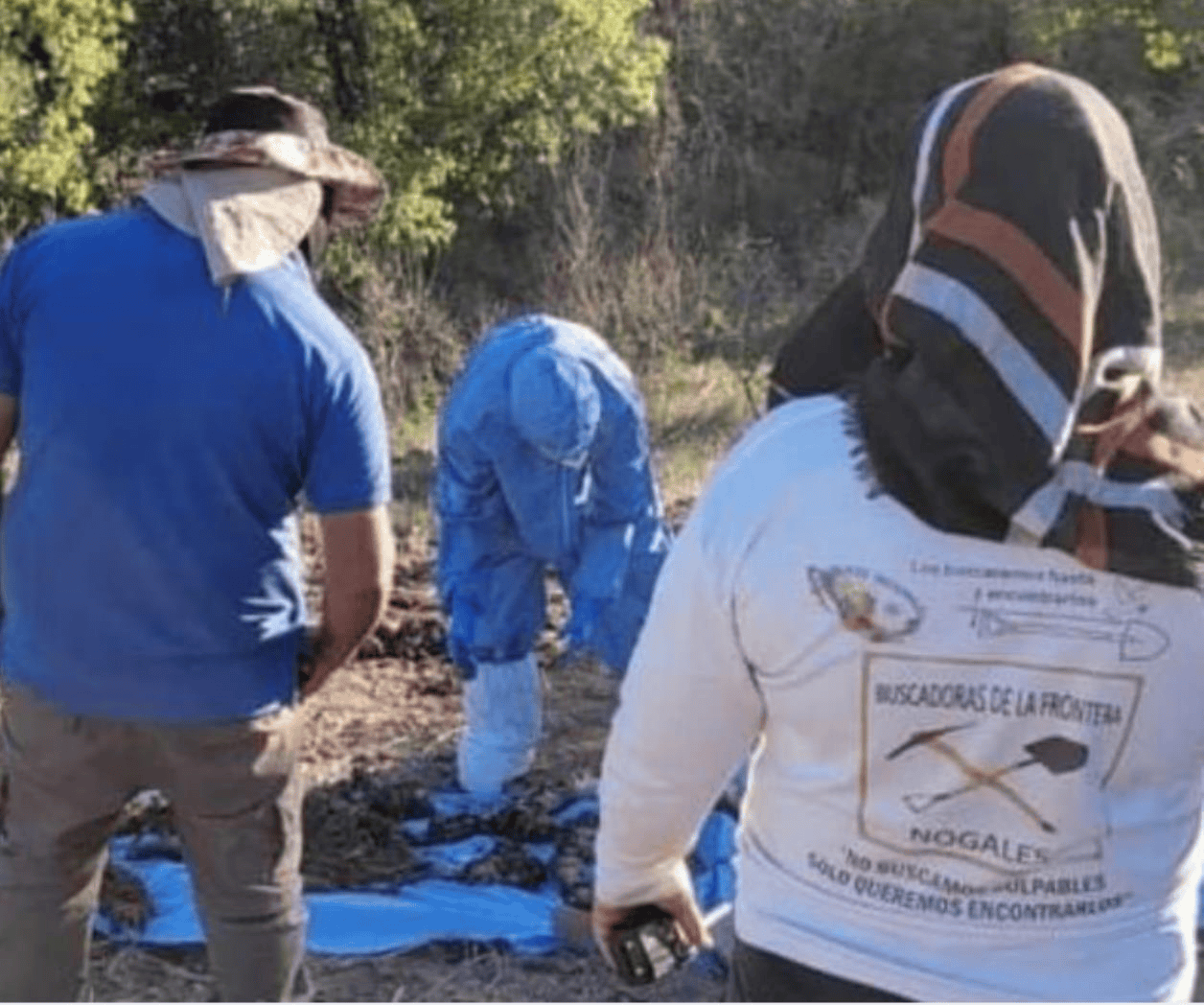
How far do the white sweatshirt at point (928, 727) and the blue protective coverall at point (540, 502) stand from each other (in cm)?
266

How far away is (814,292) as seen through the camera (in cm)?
1791

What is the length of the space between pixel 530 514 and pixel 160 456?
1.99 m

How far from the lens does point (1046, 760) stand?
5.22 ft

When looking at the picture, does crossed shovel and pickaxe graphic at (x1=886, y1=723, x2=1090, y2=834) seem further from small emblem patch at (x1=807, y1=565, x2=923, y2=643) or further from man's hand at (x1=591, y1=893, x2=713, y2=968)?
man's hand at (x1=591, y1=893, x2=713, y2=968)

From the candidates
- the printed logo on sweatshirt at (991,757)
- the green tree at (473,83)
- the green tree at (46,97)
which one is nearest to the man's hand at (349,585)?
the printed logo on sweatshirt at (991,757)

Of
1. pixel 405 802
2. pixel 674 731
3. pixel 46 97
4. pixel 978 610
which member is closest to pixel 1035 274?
pixel 978 610

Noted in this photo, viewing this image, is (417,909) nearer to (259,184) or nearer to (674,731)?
(259,184)

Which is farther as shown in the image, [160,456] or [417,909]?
[417,909]

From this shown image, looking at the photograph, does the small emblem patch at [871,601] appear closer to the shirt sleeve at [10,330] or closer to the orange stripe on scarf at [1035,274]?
the orange stripe on scarf at [1035,274]

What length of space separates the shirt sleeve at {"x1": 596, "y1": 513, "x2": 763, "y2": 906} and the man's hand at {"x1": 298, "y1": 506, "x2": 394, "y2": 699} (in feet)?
3.18

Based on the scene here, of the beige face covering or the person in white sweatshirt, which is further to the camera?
the beige face covering

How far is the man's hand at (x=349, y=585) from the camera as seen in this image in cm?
270

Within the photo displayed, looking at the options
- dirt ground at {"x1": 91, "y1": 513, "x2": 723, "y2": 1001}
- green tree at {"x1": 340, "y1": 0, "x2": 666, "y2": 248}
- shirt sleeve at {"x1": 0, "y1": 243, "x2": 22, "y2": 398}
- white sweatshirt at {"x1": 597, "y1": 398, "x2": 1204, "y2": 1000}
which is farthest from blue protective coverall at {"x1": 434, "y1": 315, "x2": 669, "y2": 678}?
green tree at {"x1": 340, "y1": 0, "x2": 666, "y2": 248}

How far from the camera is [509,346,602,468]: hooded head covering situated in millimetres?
4293
